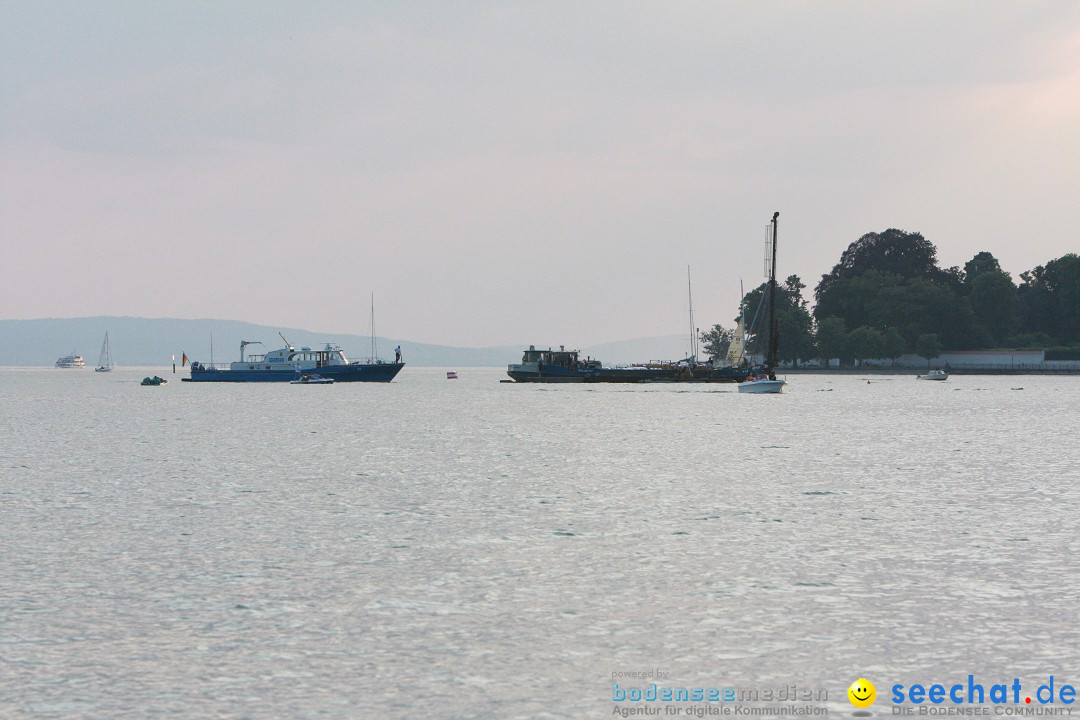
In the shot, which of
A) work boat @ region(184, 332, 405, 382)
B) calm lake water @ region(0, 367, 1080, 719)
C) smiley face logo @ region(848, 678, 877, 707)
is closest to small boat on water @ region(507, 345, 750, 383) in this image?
work boat @ region(184, 332, 405, 382)

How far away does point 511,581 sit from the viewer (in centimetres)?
1847

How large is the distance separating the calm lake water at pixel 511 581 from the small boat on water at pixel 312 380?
131 m

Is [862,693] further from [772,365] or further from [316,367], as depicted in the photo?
[316,367]

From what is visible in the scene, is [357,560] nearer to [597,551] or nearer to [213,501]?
[597,551]

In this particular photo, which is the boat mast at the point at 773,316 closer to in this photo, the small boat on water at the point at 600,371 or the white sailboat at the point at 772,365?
the white sailboat at the point at 772,365

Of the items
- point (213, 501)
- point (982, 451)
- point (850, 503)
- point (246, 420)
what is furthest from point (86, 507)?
point (246, 420)

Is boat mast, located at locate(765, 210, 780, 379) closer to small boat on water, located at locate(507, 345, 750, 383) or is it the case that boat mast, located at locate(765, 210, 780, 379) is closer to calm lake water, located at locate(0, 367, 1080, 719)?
small boat on water, located at locate(507, 345, 750, 383)

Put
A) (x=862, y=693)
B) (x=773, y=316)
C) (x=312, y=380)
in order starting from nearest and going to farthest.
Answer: (x=862, y=693) → (x=773, y=316) → (x=312, y=380)

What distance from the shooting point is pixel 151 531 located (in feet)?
80.8

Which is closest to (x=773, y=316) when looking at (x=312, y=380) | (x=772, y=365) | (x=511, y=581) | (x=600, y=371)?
(x=772, y=365)

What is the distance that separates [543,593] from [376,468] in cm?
2435

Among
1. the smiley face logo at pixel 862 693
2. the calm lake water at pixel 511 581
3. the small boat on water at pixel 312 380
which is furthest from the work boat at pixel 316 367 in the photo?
the smiley face logo at pixel 862 693

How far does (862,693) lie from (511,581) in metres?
7.62

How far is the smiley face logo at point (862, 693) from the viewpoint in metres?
11.6
